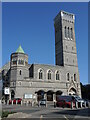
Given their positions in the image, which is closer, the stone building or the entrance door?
the stone building

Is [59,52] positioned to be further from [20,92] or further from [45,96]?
[20,92]

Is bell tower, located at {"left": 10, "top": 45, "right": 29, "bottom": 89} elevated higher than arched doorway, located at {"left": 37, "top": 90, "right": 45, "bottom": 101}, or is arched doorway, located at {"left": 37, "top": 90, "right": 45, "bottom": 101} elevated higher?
bell tower, located at {"left": 10, "top": 45, "right": 29, "bottom": 89}

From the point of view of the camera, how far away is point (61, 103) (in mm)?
27453

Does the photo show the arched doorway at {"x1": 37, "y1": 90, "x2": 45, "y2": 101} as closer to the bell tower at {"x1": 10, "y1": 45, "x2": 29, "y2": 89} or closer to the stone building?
the stone building

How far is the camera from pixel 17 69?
4625 cm

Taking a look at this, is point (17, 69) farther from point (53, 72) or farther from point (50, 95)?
point (50, 95)

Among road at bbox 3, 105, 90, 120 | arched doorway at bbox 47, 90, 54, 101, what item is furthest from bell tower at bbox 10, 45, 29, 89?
road at bbox 3, 105, 90, 120

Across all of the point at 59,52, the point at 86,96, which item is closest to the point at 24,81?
the point at 59,52

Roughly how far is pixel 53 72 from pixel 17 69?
429 inches

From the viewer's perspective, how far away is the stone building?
1818 inches

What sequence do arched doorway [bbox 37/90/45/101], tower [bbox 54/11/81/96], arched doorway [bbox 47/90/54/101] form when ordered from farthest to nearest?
tower [bbox 54/11/81/96]
arched doorway [bbox 47/90/54/101]
arched doorway [bbox 37/90/45/101]

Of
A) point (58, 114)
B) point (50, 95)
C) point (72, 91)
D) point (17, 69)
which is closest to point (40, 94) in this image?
point (50, 95)

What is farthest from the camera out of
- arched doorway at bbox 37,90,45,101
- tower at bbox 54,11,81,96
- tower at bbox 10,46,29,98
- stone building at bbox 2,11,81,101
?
tower at bbox 54,11,81,96

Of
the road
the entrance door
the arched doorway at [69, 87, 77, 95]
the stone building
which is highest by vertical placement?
the stone building
